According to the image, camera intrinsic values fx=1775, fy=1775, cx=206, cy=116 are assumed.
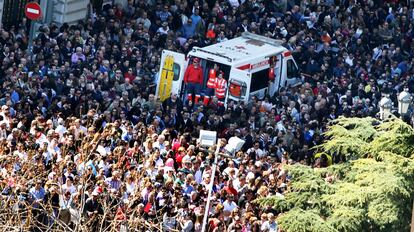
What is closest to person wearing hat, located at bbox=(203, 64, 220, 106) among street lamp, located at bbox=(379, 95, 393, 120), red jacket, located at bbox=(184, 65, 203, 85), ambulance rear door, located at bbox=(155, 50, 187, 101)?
red jacket, located at bbox=(184, 65, 203, 85)

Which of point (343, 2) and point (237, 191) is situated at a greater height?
point (343, 2)

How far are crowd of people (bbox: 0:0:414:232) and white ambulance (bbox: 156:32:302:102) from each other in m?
0.49

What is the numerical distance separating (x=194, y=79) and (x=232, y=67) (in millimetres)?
1021

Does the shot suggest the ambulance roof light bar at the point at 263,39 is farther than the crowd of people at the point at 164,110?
Yes

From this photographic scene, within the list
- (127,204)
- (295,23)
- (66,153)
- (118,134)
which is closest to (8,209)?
(127,204)

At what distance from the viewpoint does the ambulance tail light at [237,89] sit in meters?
45.1

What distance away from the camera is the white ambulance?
45.1m

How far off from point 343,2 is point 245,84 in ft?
31.3

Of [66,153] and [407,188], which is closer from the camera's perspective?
[407,188]

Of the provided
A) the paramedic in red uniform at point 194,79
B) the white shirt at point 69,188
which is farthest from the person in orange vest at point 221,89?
the white shirt at point 69,188

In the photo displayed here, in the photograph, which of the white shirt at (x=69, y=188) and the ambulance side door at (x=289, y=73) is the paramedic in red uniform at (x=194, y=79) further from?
the white shirt at (x=69, y=188)

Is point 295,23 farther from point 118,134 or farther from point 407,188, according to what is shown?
point 407,188

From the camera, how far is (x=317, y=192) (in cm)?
3291

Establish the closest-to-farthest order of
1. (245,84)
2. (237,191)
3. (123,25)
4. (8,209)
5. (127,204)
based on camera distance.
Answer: (8,209)
(127,204)
(237,191)
(245,84)
(123,25)
